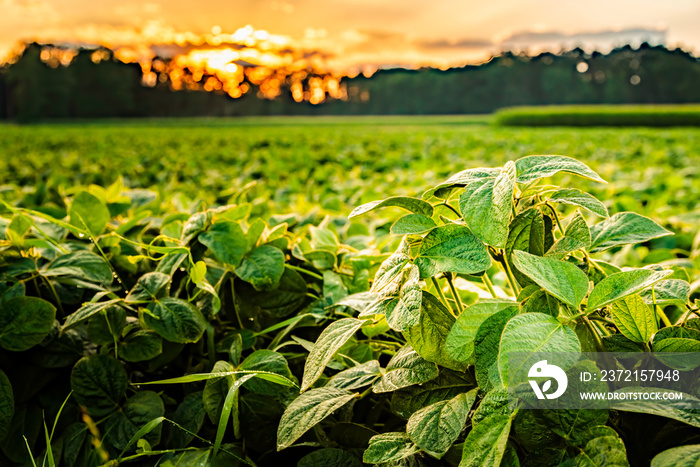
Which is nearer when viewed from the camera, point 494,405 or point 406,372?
point 494,405

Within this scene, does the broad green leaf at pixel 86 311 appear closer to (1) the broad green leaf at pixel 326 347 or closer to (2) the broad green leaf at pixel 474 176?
(1) the broad green leaf at pixel 326 347

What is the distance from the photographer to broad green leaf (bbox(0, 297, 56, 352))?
0.76m

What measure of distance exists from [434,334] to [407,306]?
0.08 metres

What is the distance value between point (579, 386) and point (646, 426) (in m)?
0.14

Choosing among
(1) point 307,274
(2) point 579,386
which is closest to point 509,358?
(2) point 579,386

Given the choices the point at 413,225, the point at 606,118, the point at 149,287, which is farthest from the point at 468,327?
the point at 606,118

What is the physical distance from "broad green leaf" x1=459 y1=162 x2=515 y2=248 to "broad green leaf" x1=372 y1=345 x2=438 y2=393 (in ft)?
0.62

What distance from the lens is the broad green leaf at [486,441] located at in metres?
0.48

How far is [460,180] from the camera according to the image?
572 mm

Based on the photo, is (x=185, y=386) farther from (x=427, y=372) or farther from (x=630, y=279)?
(x=630, y=279)

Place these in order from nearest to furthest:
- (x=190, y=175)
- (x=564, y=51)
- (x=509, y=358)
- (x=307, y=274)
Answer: (x=509, y=358) < (x=307, y=274) < (x=190, y=175) < (x=564, y=51)

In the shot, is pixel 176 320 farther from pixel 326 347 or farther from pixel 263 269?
pixel 326 347

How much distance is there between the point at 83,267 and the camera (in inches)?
33.3

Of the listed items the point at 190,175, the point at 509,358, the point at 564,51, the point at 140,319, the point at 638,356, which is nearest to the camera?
the point at 509,358
